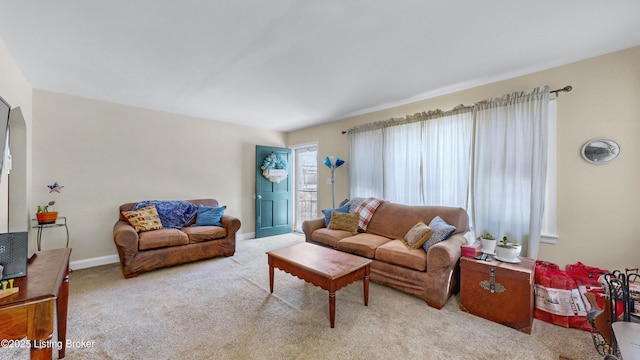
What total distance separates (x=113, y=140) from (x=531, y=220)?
5495 millimetres

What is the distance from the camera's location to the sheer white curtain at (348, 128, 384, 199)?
4.01m

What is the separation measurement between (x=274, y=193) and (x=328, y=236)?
235 cm

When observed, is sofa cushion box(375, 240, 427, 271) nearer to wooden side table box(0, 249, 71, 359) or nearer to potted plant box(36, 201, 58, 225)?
wooden side table box(0, 249, 71, 359)

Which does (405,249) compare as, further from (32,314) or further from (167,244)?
(167,244)

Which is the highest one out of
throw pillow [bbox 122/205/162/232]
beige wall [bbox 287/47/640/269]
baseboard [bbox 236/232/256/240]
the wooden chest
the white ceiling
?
the white ceiling

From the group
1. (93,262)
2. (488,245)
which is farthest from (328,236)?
(93,262)

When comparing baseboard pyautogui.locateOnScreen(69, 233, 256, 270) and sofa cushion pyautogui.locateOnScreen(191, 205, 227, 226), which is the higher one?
sofa cushion pyautogui.locateOnScreen(191, 205, 227, 226)

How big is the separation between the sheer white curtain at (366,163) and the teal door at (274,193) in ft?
5.64

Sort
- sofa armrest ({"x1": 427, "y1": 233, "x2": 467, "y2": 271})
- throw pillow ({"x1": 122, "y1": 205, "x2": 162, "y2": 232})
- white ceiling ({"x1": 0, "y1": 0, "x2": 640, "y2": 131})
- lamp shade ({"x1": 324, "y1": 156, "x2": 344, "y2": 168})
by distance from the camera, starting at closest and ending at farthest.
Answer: white ceiling ({"x1": 0, "y1": 0, "x2": 640, "y2": 131}) → sofa armrest ({"x1": 427, "y1": 233, "x2": 467, "y2": 271}) → throw pillow ({"x1": 122, "y1": 205, "x2": 162, "y2": 232}) → lamp shade ({"x1": 324, "y1": 156, "x2": 344, "y2": 168})

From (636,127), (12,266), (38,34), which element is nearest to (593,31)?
(636,127)

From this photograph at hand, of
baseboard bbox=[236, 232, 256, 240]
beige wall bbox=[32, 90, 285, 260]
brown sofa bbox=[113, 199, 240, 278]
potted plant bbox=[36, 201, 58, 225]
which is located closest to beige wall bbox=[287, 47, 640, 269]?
brown sofa bbox=[113, 199, 240, 278]

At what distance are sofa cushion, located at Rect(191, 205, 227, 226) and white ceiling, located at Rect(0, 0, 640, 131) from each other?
1847 millimetres

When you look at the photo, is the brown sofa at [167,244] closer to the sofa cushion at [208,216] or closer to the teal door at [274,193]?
the sofa cushion at [208,216]

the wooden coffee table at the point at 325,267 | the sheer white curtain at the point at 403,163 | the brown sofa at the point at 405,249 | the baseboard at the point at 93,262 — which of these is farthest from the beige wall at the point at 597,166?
the baseboard at the point at 93,262
